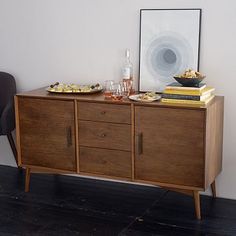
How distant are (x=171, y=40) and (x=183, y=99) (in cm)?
51

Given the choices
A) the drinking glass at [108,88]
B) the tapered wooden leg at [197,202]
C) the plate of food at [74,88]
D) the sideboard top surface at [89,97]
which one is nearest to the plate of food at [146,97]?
the sideboard top surface at [89,97]

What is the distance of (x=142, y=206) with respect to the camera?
326cm

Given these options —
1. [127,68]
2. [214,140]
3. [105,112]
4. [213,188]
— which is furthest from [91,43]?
[213,188]

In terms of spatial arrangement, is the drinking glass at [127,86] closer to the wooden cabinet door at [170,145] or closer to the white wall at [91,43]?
the white wall at [91,43]

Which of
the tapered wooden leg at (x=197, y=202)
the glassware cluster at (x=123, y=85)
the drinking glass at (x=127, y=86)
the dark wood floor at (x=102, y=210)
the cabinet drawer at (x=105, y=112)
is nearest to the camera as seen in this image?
the dark wood floor at (x=102, y=210)

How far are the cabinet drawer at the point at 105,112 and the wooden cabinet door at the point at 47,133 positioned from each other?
0.28 ft

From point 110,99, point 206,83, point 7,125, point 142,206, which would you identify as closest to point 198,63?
point 206,83

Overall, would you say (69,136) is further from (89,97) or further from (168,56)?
(168,56)

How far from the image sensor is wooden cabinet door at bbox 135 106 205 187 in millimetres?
2963

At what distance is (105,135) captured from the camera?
127 inches

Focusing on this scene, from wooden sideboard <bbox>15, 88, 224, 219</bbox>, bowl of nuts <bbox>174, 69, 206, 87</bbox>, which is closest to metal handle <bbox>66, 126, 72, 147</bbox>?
wooden sideboard <bbox>15, 88, 224, 219</bbox>

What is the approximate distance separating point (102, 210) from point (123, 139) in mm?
478

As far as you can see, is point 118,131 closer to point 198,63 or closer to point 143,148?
point 143,148

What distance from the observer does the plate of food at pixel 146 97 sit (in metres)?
3.11
